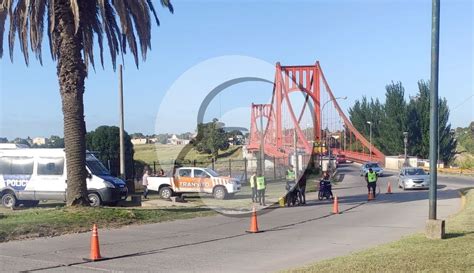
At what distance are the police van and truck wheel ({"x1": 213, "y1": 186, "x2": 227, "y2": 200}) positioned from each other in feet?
19.3

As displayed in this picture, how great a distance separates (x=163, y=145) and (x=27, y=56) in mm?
11885

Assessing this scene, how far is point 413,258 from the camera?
9.48 m

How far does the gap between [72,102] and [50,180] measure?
679 centimetres

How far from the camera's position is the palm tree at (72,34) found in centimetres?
1872

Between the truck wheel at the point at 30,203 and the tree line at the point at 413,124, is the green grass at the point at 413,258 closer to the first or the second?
the truck wheel at the point at 30,203

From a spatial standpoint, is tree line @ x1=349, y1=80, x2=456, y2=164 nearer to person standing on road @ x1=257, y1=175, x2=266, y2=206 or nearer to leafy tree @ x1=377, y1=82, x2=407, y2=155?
leafy tree @ x1=377, y1=82, x2=407, y2=155

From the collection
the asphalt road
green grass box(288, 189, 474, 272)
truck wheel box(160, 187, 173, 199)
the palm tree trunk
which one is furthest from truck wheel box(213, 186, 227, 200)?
green grass box(288, 189, 474, 272)

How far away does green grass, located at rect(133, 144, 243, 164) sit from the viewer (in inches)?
1373

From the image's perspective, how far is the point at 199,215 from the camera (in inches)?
799

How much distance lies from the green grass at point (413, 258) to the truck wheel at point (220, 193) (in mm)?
17592

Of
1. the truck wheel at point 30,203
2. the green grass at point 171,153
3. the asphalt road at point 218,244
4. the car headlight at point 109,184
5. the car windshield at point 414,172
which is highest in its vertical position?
the green grass at point 171,153

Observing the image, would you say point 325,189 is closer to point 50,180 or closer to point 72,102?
point 50,180

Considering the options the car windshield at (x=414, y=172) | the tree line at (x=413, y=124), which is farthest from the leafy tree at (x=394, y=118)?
the car windshield at (x=414, y=172)

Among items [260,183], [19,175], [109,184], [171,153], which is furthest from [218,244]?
[171,153]
